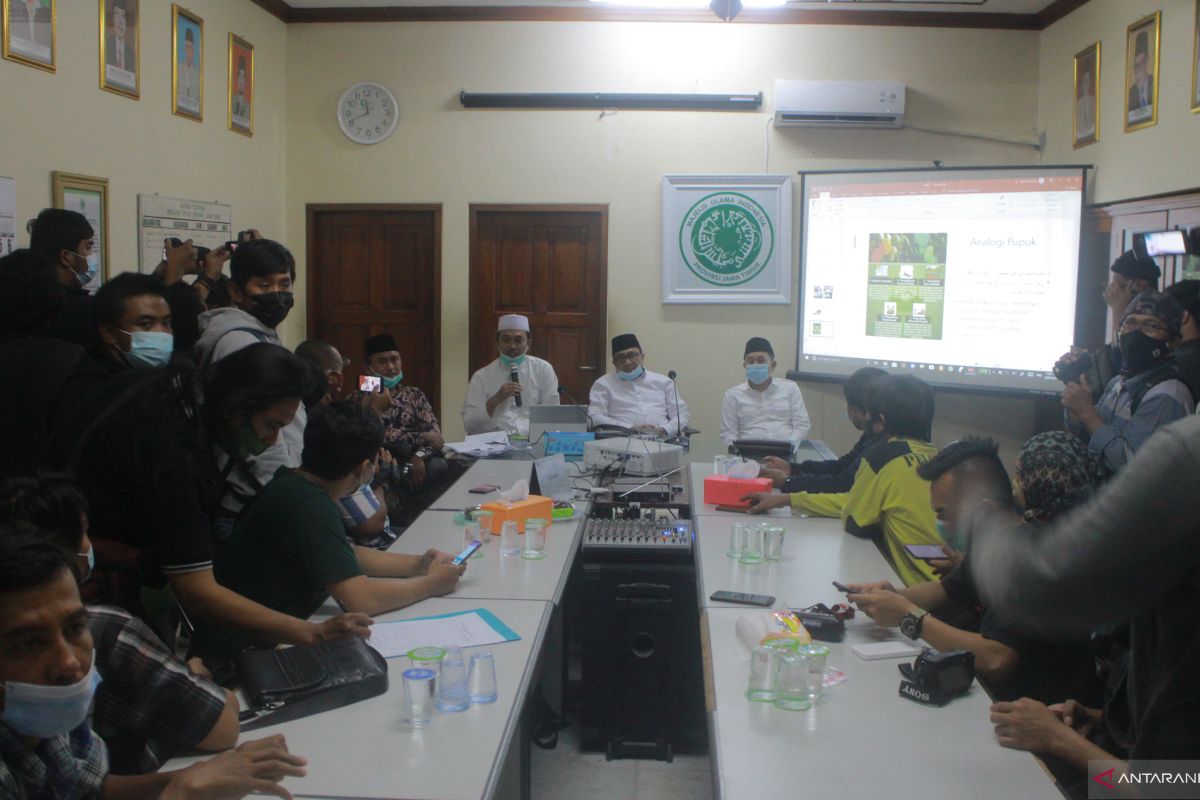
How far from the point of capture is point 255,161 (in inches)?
252

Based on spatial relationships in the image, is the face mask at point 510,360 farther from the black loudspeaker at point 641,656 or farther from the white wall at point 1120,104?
the white wall at point 1120,104

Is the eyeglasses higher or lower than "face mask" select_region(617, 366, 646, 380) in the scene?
higher

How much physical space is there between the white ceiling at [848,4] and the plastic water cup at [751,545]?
A: 429 cm

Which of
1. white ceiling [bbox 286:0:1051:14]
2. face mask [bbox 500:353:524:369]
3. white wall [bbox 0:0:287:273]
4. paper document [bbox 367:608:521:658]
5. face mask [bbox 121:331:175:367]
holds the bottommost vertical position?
paper document [bbox 367:608:521:658]

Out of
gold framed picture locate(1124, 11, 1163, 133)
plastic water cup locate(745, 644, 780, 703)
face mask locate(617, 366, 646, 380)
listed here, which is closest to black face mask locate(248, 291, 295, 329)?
plastic water cup locate(745, 644, 780, 703)

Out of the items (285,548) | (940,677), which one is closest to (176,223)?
(285,548)

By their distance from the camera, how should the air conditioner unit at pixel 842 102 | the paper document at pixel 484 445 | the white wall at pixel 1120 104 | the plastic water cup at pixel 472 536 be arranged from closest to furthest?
the plastic water cup at pixel 472 536 → the white wall at pixel 1120 104 → the paper document at pixel 484 445 → the air conditioner unit at pixel 842 102

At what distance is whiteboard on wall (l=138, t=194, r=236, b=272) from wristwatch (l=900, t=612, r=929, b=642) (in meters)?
4.13

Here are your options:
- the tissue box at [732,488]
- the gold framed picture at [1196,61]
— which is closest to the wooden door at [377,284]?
the tissue box at [732,488]

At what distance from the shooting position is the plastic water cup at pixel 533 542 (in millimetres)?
3041

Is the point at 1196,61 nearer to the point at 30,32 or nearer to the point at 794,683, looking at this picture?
the point at 794,683

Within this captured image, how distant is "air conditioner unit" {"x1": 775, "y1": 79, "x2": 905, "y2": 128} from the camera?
6.46 metres

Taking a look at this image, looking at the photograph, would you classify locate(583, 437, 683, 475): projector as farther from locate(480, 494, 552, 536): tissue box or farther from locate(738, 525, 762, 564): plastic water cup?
locate(738, 525, 762, 564): plastic water cup

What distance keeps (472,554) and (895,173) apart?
4389 millimetres
